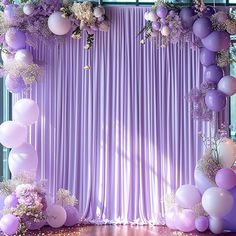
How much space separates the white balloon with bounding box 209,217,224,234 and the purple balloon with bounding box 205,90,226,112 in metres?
1.48

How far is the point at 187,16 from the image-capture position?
728 centimetres

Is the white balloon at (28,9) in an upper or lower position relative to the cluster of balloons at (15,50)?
upper

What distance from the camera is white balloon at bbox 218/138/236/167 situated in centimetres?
714

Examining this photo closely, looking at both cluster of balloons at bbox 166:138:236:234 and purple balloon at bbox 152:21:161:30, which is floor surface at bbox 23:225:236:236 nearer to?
cluster of balloons at bbox 166:138:236:234

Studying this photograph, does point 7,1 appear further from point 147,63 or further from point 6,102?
point 147,63

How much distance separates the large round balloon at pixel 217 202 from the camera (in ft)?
22.1

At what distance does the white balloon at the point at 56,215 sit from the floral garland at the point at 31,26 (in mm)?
1697

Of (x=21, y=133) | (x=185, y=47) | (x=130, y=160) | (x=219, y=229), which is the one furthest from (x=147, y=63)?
(x=219, y=229)

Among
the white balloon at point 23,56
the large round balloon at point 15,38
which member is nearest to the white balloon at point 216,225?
the white balloon at point 23,56

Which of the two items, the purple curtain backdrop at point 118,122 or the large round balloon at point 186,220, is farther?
the purple curtain backdrop at point 118,122

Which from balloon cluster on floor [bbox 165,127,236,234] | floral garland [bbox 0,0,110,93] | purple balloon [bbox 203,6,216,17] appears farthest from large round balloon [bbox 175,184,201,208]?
floral garland [bbox 0,0,110,93]

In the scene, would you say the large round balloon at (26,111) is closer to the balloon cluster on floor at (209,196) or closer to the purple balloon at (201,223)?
the balloon cluster on floor at (209,196)

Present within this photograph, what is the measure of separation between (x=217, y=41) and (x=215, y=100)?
787 mm

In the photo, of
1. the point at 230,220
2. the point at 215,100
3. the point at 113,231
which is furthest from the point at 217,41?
the point at 113,231
